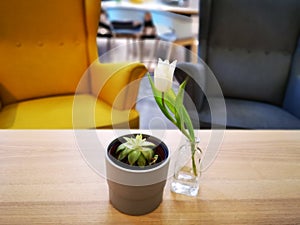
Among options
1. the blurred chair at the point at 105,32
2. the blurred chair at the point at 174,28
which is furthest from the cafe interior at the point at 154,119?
the blurred chair at the point at 105,32

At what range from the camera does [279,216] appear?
682 millimetres

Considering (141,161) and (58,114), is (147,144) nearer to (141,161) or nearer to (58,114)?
(141,161)

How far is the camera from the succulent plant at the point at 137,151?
63cm

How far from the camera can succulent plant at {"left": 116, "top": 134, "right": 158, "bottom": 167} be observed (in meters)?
0.63

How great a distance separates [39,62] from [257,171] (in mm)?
1235

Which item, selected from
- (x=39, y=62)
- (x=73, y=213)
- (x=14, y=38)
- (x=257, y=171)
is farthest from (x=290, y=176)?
(x=14, y=38)

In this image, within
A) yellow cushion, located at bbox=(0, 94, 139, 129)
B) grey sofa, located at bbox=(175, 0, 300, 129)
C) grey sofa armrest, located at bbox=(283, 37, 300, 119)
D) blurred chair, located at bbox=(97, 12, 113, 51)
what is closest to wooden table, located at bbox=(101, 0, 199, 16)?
blurred chair, located at bbox=(97, 12, 113, 51)

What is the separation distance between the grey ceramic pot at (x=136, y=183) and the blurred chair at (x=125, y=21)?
2.86 metres

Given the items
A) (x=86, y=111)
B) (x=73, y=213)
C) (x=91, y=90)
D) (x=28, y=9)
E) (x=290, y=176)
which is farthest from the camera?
(x=91, y=90)

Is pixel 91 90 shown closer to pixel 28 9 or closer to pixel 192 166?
pixel 28 9

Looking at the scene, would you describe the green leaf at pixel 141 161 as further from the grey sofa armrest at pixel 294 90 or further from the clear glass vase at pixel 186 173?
the grey sofa armrest at pixel 294 90

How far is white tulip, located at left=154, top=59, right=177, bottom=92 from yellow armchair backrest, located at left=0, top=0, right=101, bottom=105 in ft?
3.62

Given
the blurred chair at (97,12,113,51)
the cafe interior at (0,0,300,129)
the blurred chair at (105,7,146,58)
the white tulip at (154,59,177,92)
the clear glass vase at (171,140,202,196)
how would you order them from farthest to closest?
the blurred chair at (97,12,113,51)
the blurred chair at (105,7,146,58)
the cafe interior at (0,0,300,129)
the clear glass vase at (171,140,202,196)
the white tulip at (154,59,177,92)

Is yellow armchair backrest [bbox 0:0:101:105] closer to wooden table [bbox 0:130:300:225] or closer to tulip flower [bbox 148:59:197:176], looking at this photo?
wooden table [bbox 0:130:300:225]
